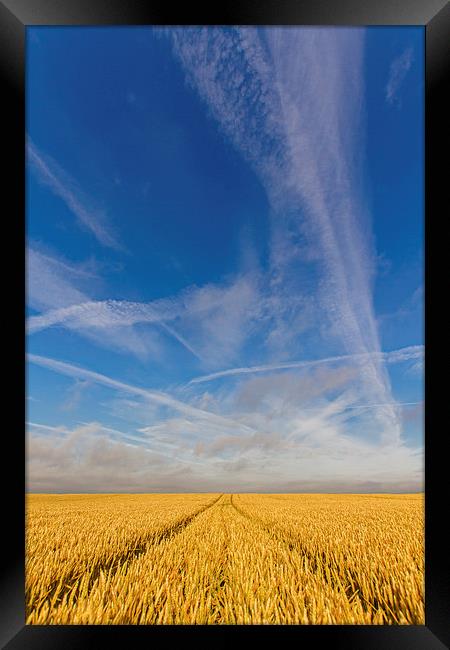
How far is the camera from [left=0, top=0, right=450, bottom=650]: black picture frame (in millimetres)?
1914

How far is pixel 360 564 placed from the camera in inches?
138

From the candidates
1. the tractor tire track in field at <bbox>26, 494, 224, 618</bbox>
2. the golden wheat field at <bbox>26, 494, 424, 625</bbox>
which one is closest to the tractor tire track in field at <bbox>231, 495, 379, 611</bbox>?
the golden wheat field at <bbox>26, 494, 424, 625</bbox>

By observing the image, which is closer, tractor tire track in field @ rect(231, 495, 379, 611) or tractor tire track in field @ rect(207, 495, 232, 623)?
tractor tire track in field @ rect(207, 495, 232, 623)

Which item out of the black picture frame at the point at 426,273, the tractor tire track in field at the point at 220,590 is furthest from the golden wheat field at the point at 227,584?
the black picture frame at the point at 426,273

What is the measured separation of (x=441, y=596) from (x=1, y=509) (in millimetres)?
2307

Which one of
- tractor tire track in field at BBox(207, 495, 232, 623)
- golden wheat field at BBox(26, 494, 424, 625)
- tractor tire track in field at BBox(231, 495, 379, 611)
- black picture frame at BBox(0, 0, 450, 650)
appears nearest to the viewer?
black picture frame at BBox(0, 0, 450, 650)

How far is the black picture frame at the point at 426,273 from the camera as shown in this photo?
1914 mm

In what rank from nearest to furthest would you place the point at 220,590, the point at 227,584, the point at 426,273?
the point at 426,273 < the point at 220,590 < the point at 227,584

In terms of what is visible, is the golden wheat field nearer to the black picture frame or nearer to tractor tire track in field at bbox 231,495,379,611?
tractor tire track in field at bbox 231,495,379,611

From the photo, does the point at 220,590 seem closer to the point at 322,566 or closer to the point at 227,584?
the point at 227,584

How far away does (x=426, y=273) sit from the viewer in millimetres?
2092

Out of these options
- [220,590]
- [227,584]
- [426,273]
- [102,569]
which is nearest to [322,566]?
[227,584]

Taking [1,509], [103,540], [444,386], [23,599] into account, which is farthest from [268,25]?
[103,540]

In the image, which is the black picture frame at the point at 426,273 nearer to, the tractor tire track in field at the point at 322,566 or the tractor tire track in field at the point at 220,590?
the tractor tire track in field at the point at 220,590
